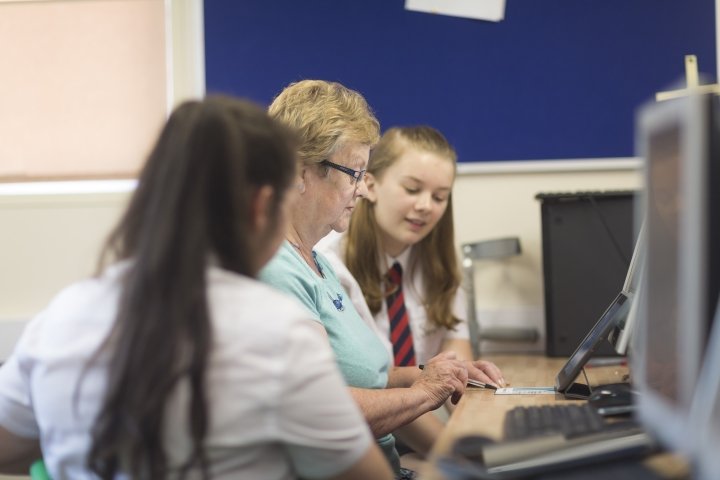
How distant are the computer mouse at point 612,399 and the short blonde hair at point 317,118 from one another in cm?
67

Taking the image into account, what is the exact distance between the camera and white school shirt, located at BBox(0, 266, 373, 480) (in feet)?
3.00

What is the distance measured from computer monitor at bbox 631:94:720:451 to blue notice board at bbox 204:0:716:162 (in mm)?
1872

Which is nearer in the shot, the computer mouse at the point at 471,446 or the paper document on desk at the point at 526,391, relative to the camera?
the computer mouse at the point at 471,446

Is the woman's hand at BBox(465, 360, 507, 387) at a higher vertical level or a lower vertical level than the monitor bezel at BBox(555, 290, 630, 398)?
lower

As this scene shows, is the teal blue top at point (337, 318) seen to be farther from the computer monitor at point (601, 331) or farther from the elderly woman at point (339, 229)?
the computer monitor at point (601, 331)

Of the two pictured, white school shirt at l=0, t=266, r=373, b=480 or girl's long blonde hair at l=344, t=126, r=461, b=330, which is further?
girl's long blonde hair at l=344, t=126, r=461, b=330

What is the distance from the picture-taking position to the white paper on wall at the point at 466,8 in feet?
9.46

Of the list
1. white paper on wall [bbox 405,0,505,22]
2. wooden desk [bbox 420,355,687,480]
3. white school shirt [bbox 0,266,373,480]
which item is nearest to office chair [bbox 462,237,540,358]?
wooden desk [bbox 420,355,687,480]

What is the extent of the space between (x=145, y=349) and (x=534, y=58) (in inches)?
87.7

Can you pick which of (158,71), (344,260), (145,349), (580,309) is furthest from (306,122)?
(158,71)

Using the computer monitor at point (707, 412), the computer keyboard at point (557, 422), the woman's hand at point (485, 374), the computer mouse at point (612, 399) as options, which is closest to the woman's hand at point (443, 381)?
the woman's hand at point (485, 374)

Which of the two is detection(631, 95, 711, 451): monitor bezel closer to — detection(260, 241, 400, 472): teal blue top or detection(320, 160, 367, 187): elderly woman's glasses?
detection(260, 241, 400, 472): teal blue top

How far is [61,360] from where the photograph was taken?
0.98 m

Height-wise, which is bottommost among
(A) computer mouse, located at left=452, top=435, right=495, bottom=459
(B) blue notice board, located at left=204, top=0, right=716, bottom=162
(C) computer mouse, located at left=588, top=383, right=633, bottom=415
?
(C) computer mouse, located at left=588, top=383, right=633, bottom=415
